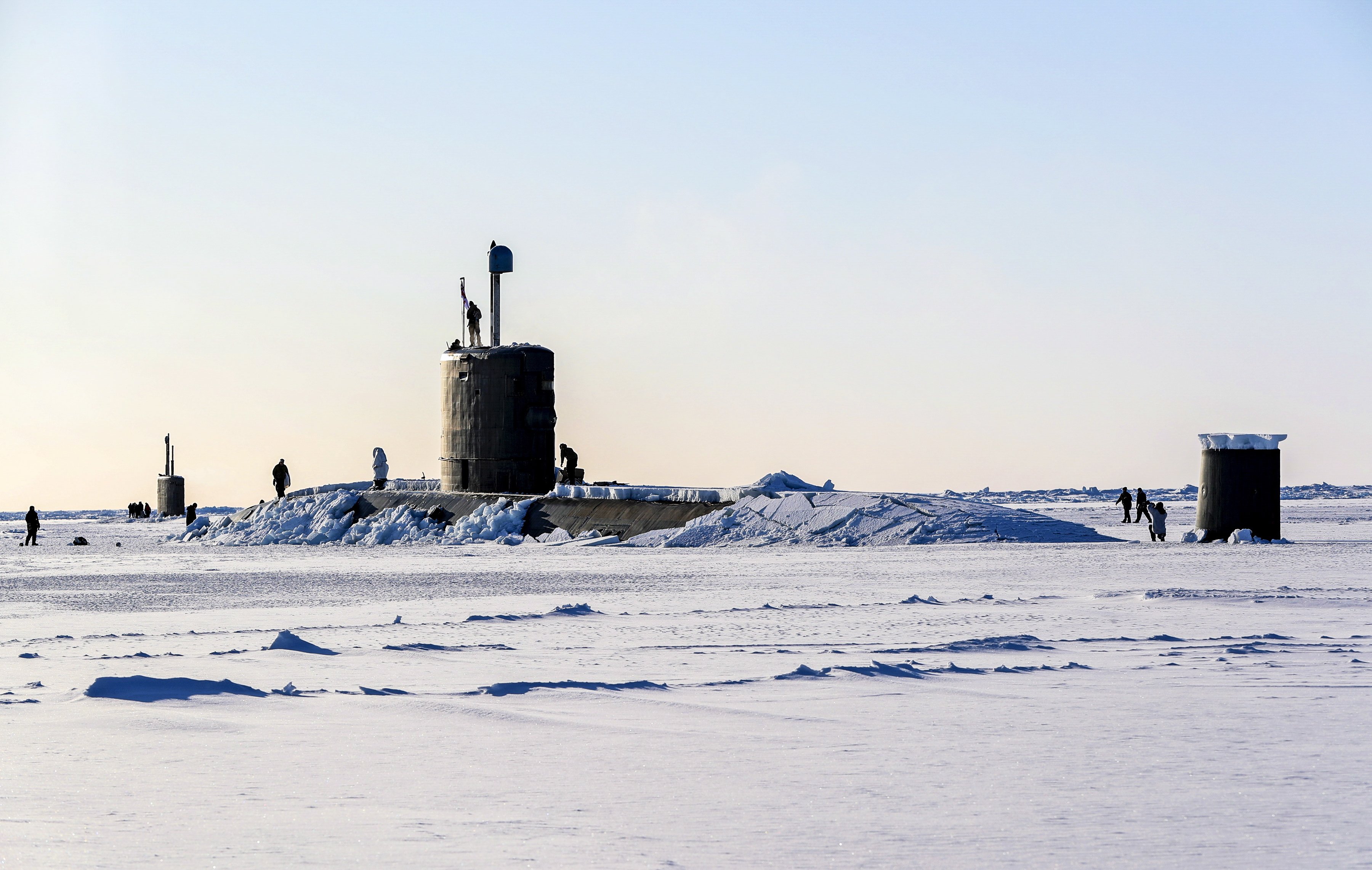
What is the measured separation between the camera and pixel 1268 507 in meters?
22.5

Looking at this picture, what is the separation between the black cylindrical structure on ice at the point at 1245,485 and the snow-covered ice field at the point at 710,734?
→ 419 inches

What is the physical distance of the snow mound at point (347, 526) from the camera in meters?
26.8

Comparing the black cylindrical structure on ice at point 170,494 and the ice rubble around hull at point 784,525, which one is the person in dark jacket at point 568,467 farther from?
the black cylindrical structure on ice at point 170,494

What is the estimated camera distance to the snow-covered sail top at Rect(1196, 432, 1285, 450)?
73.6ft

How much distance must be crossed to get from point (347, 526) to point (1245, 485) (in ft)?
58.6

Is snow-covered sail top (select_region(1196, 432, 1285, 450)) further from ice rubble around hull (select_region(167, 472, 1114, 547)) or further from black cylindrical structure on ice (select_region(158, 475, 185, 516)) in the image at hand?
black cylindrical structure on ice (select_region(158, 475, 185, 516))

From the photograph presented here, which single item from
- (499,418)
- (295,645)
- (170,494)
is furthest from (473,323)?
(170,494)

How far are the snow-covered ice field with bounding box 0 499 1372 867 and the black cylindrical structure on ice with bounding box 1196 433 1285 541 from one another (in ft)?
34.9

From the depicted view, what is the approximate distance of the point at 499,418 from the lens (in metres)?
27.5

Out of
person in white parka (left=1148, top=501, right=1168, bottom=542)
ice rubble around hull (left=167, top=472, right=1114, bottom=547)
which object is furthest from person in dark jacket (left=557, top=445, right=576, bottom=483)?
person in white parka (left=1148, top=501, right=1168, bottom=542)

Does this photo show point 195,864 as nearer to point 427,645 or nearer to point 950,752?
point 950,752

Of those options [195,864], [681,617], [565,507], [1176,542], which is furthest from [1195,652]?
[565,507]

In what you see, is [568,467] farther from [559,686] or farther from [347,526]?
[559,686]

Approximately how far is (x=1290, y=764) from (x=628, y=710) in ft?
9.05
